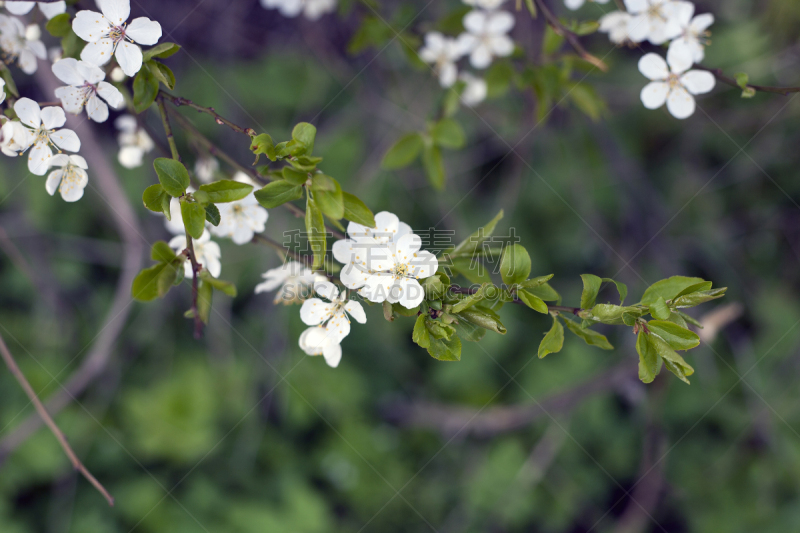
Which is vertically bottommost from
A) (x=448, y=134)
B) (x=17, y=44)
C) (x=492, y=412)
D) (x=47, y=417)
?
(x=492, y=412)

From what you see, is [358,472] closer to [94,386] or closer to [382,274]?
[94,386]

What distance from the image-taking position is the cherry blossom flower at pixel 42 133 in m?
0.95

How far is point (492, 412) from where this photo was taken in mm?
2375

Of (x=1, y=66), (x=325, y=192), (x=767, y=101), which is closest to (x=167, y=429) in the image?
(x=1, y=66)

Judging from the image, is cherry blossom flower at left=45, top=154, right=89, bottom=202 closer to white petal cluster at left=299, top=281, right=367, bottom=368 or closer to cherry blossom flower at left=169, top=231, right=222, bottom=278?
cherry blossom flower at left=169, top=231, right=222, bottom=278

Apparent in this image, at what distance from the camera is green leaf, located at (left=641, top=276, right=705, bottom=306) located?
3.24ft

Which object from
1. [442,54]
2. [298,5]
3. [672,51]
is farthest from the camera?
[298,5]

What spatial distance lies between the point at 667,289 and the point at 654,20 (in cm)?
77

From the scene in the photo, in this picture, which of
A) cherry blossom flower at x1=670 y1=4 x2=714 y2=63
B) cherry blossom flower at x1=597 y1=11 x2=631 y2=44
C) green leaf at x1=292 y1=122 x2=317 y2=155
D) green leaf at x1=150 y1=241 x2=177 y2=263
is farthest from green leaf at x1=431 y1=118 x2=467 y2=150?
green leaf at x1=150 y1=241 x2=177 y2=263

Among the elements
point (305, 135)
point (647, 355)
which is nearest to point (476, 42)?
point (305, 135)

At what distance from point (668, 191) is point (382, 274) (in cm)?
222

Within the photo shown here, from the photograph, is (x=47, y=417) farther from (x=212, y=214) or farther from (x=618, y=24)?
(x=618, y=24)

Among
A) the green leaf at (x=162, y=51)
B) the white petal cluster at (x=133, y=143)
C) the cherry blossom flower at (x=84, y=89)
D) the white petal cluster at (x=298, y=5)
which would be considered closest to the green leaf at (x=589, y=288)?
the green leaf at (x=162, y=51)

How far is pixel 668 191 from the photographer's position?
8.41 ft
